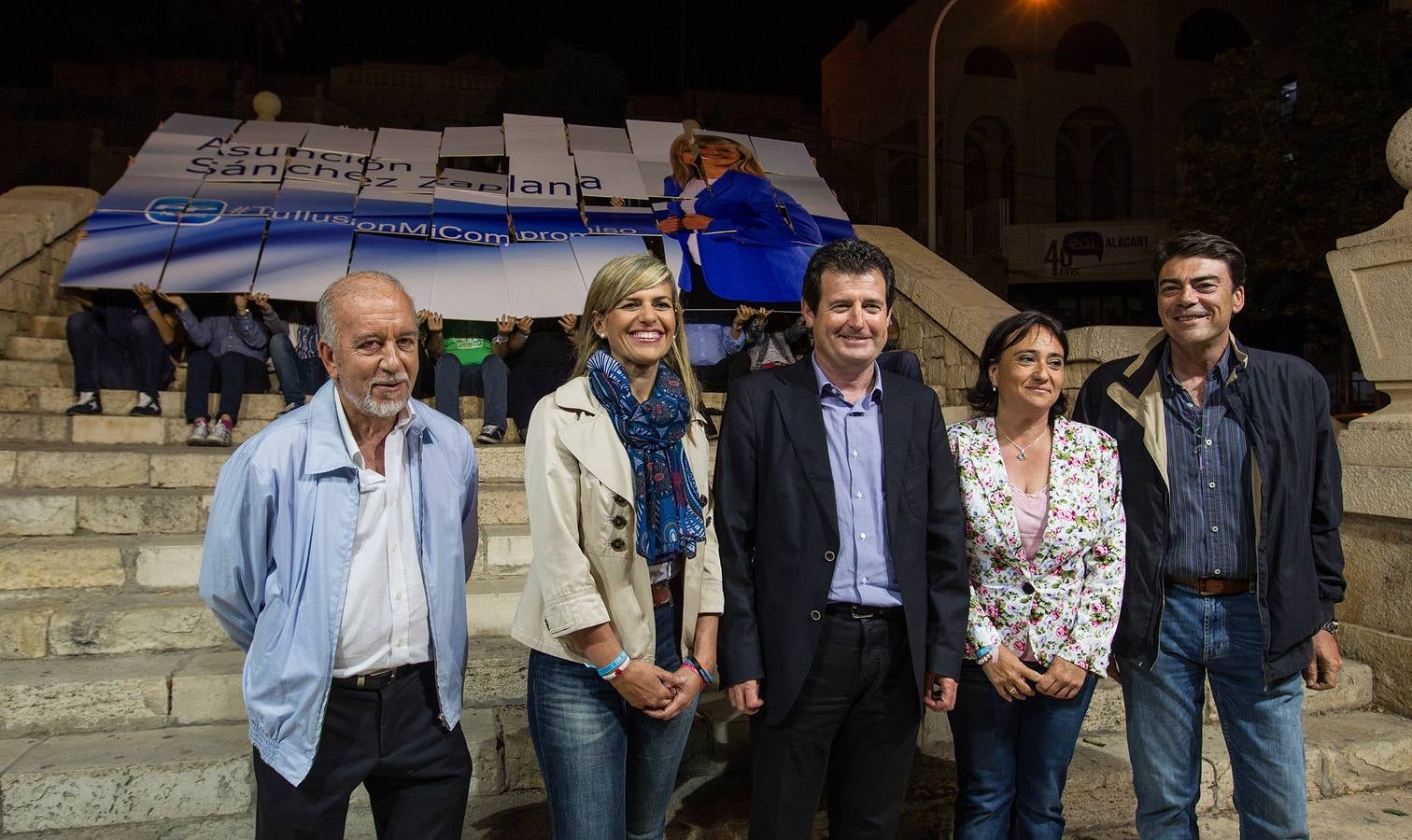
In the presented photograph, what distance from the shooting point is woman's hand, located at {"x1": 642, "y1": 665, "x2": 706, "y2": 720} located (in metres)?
2.13

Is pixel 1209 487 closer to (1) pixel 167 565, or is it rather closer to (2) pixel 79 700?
(2) pixel 79 700

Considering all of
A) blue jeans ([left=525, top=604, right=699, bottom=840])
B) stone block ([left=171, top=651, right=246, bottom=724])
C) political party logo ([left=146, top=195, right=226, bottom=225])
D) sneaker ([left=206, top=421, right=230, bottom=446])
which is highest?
political party logo ([left=146, top=195, right=226, bottom=225])

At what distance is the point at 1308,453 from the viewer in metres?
2.53

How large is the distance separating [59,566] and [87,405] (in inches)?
90.5

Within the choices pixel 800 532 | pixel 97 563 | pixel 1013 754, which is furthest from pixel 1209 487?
pixel 97 563

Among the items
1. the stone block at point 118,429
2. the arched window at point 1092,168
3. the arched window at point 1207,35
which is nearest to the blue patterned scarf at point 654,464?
the stone block at point 118,429

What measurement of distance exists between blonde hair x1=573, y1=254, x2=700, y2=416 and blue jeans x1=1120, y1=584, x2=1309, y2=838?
63.5 inches

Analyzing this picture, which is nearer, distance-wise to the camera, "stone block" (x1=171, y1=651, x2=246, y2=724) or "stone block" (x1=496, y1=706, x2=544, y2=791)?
"stone block" (x1=496, y1=706, x2=544, y2=791)

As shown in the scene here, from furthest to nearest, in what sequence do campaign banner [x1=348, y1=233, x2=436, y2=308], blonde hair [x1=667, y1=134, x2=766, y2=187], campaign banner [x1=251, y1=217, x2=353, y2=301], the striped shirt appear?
1. blonde hair [x1=667, y1=134, x2=766, y2=187]
2. campaign banner [x1=348, y1=233, x2=436, y2=308]
3. campaign banner [x1=251, y1=217, x2=353, y2=301]
4. the striped shirt

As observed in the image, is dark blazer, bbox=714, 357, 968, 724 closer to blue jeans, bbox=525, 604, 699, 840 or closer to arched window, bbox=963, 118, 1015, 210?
blue jeans, bbox=525, 604, 699, 840

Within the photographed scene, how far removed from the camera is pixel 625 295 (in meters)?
Answer: 2.18

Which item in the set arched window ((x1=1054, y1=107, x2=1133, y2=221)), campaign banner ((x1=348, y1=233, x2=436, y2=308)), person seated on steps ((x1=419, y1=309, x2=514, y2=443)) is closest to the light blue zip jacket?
person seated on steps ((x1=419, y1=309, x2=514, y2=443))

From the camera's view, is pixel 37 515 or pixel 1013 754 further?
pixel 37 515

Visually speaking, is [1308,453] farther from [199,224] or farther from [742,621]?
[199,224]
